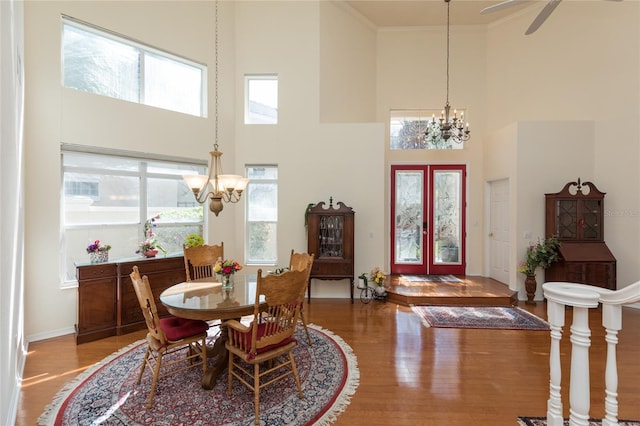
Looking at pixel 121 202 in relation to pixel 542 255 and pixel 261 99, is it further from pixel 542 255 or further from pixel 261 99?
pixel 542 255

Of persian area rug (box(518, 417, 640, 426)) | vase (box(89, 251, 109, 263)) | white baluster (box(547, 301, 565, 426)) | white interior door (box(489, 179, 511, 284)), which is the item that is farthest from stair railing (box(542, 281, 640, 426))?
vase (box(89, 251, 109, 263))

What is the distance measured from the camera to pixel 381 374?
286 centimetres

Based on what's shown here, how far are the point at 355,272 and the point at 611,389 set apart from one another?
13.3 ft

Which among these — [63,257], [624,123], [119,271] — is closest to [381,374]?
[119,271]

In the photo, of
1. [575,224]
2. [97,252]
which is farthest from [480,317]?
[97,252]

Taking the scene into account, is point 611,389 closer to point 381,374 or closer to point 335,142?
point 381,374

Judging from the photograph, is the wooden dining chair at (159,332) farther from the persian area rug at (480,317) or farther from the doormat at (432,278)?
the doormat at (432,278)

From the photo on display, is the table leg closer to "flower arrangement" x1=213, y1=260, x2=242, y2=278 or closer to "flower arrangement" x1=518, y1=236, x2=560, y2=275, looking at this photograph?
"flower arrangement" x1=213, y1=260, x2=242, y2=278

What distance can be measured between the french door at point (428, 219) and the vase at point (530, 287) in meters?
1.54

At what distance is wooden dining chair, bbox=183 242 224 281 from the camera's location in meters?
3.75

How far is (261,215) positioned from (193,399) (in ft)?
11.8

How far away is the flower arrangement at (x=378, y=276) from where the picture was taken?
511cm

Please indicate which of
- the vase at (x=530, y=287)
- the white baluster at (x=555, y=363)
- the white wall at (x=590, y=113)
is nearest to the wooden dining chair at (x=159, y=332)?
the white baluster at (x=555, y=363)

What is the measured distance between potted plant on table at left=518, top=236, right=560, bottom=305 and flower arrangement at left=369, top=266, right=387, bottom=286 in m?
2.41
